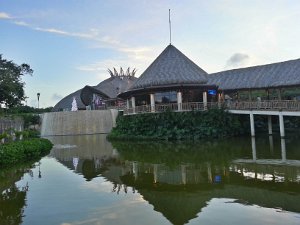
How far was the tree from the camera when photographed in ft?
87.3

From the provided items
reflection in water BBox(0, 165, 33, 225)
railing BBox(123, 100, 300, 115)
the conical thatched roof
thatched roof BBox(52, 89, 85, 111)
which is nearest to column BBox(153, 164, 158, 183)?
reflection in water BBox(0, 165, 33, 225)

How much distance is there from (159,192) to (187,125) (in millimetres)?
17843

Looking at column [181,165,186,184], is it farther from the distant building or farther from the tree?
the distant building

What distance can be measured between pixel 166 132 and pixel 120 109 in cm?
1283

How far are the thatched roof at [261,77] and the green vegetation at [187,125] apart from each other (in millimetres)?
3201

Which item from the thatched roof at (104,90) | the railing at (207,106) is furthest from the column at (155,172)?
the thatched roof at (104,90)

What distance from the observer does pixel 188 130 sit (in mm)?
26812

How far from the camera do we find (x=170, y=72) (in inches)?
1168

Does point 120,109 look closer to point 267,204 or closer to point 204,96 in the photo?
point 204,96

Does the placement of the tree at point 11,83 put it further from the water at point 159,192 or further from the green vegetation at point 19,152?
the water at point 159,192

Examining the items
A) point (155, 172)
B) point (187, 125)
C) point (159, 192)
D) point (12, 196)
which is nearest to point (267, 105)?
point (187, 125)

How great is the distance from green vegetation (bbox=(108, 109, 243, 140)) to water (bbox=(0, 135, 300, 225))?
10752mm

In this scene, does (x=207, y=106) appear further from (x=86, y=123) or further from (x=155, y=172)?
(x=86, y=123)

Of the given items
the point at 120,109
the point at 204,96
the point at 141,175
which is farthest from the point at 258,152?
the point at 120,109
